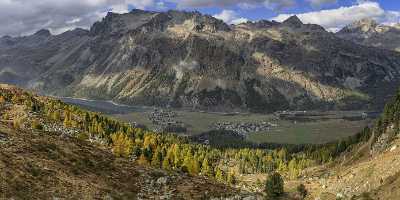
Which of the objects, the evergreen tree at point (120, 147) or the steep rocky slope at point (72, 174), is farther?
the evergreen tree at point (120, 147)

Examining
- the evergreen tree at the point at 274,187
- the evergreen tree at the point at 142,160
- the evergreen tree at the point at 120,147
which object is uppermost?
the evergreen tree at the point at 120,147

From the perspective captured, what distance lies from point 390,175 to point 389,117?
75434 mm

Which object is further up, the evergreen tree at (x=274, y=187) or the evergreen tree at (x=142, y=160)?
the evergreen tree at (x=142, y=160)

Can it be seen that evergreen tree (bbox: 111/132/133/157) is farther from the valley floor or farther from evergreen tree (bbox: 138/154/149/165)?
the valley floor

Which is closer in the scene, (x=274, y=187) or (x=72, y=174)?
(x=72, y=174)

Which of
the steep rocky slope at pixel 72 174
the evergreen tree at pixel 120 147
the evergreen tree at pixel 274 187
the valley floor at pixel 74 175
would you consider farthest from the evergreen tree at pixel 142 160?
the evergreen tree at pixel 274 187

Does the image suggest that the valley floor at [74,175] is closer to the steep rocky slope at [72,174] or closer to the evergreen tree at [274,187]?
Answer: the steep rocky slope at [72,174]

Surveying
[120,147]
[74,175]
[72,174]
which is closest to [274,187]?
[120,147]

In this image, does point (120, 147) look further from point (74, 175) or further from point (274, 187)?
point (74, 175)

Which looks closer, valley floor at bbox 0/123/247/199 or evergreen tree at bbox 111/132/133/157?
valley floor at bbox 0/123/247/199

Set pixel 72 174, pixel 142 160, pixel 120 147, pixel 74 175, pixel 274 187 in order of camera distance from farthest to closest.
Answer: pixel 274 187 → pixel 120 147 → pixel 142 160 → pixel 74 175 → pixel 72 174

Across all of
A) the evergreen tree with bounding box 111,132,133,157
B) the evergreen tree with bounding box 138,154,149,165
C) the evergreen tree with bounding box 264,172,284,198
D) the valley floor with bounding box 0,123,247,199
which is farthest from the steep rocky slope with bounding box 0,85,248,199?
the evergreen tree with bounding box 264,172,284,198

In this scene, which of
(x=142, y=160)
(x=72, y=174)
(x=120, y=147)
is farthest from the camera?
(x=120, y=147)

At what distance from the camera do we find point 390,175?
114812 millimetres
